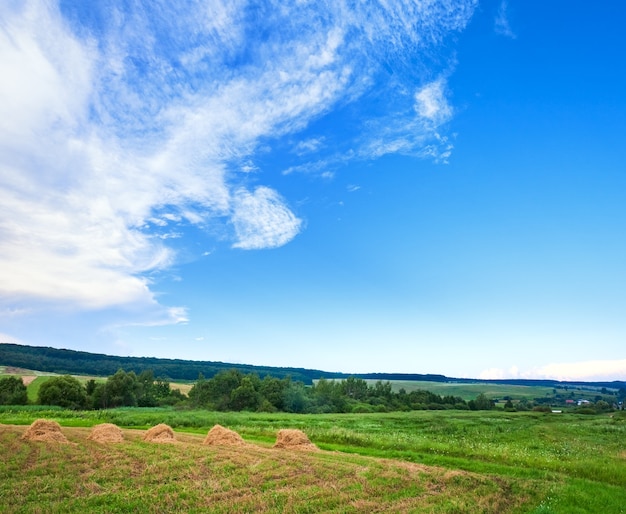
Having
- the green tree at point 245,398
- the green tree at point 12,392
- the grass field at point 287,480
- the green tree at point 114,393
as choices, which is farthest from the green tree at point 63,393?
the grass field at point 287,480

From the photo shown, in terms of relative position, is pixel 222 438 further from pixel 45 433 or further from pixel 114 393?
pixel 114 393

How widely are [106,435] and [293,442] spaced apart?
10039mm

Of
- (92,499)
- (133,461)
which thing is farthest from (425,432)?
(92,499)

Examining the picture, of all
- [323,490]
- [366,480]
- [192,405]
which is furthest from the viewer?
[192,405]

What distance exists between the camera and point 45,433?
21781 mm

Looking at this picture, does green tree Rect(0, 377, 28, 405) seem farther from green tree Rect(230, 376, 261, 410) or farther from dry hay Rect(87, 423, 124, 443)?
dry hay Rect(87, 423, 124, 443)

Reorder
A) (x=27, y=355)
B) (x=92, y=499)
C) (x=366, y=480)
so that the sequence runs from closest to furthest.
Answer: (x=92, y=499) → (x=366, y=480) → (x=27, y=355)

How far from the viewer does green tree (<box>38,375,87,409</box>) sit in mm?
66312

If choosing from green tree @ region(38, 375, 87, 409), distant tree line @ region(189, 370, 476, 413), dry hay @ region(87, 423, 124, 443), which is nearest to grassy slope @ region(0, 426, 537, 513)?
dry hay @ region(87, 423, 124, 443)

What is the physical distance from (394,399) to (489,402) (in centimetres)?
2225

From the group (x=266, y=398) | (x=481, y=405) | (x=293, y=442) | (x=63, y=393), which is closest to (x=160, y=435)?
(x=293, y=442)

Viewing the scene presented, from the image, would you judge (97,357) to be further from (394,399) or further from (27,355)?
(394,399)

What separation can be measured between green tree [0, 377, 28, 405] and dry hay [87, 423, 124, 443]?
56.0 metres

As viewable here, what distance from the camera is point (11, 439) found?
21.0m
